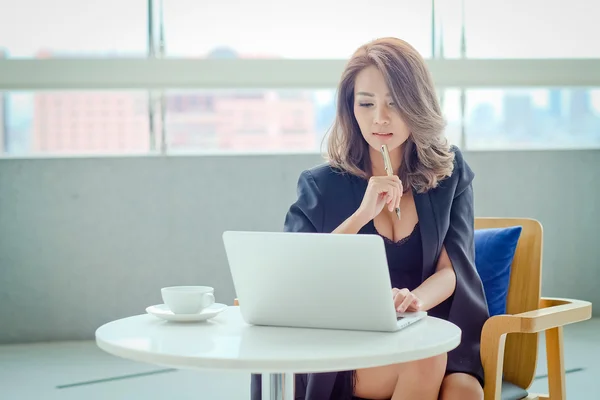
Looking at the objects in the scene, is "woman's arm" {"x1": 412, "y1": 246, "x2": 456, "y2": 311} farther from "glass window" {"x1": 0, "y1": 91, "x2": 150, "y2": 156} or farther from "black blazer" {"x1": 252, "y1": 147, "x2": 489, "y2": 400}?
"glass window" {"x1": 0, "y1": 91, "x2": 150, "y2": 156}

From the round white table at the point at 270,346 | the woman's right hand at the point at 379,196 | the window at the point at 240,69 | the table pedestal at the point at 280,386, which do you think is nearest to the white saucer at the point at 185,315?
the round white table at the point at 270,346

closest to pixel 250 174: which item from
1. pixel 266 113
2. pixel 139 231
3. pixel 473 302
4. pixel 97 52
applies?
pixel 266 113

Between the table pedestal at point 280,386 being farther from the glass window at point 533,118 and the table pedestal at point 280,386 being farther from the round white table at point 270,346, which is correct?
the glass window at point 533,118

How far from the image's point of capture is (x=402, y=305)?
1564 millimetres

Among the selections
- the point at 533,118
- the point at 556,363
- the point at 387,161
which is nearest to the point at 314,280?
the point at 387,161

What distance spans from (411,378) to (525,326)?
0.92 feet

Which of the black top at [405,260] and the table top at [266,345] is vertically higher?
the black top at [405,260]

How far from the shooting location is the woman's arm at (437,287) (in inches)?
70.9

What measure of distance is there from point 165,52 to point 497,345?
328 centimetres

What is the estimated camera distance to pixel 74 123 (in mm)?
4547

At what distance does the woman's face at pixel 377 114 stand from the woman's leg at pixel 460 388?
1.99 ft

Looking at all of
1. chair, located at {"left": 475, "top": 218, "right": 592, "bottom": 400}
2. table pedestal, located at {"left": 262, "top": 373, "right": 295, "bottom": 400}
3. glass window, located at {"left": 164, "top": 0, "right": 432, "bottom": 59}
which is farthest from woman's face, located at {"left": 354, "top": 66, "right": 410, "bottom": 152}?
glass window, located at {"left": 164, "top": 0, "right": 432, "bottom": 59}

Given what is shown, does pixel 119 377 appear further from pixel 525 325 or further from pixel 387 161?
pixel 525 325

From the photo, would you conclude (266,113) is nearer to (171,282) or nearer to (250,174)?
(250,174)
